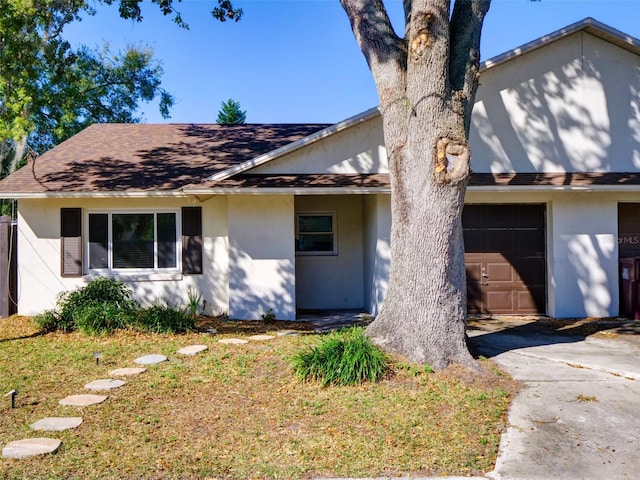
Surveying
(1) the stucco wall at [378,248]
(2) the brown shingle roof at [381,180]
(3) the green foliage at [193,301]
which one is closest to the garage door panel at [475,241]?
(2) the brown shingle roof at [381,180]

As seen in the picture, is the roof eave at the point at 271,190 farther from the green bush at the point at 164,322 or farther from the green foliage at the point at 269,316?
the green foliage at the point at 269,316

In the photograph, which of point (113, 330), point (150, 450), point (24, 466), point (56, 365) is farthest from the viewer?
point (113, 330)

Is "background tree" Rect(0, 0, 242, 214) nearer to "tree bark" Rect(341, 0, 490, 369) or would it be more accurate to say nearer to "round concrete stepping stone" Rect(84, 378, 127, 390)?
"round concrete stepping stone" Rect(84, 378, 127, 390)

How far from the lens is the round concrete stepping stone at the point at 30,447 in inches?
185

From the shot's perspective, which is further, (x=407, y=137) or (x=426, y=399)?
(x=407, y=137)

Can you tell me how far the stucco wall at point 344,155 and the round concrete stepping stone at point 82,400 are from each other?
614 centimetres

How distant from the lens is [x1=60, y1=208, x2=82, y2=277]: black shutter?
472 inches

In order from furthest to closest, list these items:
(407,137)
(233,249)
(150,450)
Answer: (233,249) < (407,137) < (150,450)

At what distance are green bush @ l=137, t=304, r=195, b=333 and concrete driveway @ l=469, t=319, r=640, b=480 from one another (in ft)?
17.1

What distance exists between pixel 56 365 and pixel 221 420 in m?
3.58

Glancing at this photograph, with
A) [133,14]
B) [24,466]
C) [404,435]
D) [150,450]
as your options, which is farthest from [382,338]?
[133,14]

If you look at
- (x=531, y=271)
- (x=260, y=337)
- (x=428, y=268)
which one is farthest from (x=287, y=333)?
(x=531, y=271)

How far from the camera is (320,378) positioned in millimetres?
6434

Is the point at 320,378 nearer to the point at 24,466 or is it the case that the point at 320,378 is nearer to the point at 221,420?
the point at 221,420
